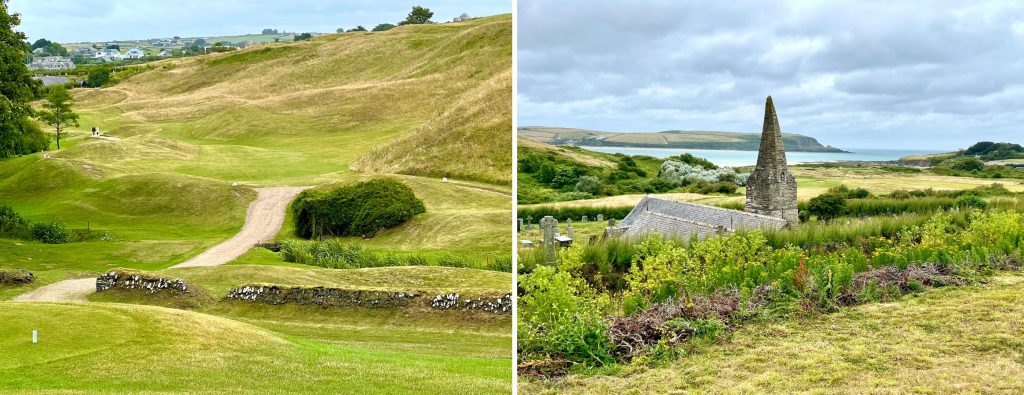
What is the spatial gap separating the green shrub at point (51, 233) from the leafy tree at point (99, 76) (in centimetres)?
3459

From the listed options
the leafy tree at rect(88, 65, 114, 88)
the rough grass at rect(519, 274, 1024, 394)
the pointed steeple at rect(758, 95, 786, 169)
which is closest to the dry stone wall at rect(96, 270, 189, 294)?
the pointed steeple at rect(758, 95, 786, 169)

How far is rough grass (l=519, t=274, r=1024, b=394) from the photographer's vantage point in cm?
606

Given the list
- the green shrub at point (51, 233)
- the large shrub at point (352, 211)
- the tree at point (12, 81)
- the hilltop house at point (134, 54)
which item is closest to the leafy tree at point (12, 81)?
the tree at point (12, 81)

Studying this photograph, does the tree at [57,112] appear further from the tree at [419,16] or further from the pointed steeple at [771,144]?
the tree at [419,16]

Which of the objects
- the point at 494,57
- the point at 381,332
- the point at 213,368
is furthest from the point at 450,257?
the point at 494,57

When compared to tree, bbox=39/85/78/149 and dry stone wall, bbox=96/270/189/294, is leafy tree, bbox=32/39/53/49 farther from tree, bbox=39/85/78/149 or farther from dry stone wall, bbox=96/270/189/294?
dry stone wall, bbox=96/270/189/294

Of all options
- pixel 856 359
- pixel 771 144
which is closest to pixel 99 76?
pixel 771 144

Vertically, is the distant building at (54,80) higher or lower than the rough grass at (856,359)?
higher

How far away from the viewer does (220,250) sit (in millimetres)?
26828

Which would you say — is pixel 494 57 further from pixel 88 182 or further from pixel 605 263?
pixel 605 263

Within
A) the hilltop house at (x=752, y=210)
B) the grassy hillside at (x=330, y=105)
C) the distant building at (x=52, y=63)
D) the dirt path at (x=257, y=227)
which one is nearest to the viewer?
the hilltop house at (x=752, y=210)

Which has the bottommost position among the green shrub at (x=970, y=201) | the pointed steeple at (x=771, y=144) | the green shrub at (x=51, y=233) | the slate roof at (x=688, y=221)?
the green shrub at (x=51, y=233)

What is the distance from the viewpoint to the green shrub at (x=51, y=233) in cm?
2633

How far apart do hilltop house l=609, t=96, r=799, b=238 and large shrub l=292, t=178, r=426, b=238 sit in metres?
13.9
